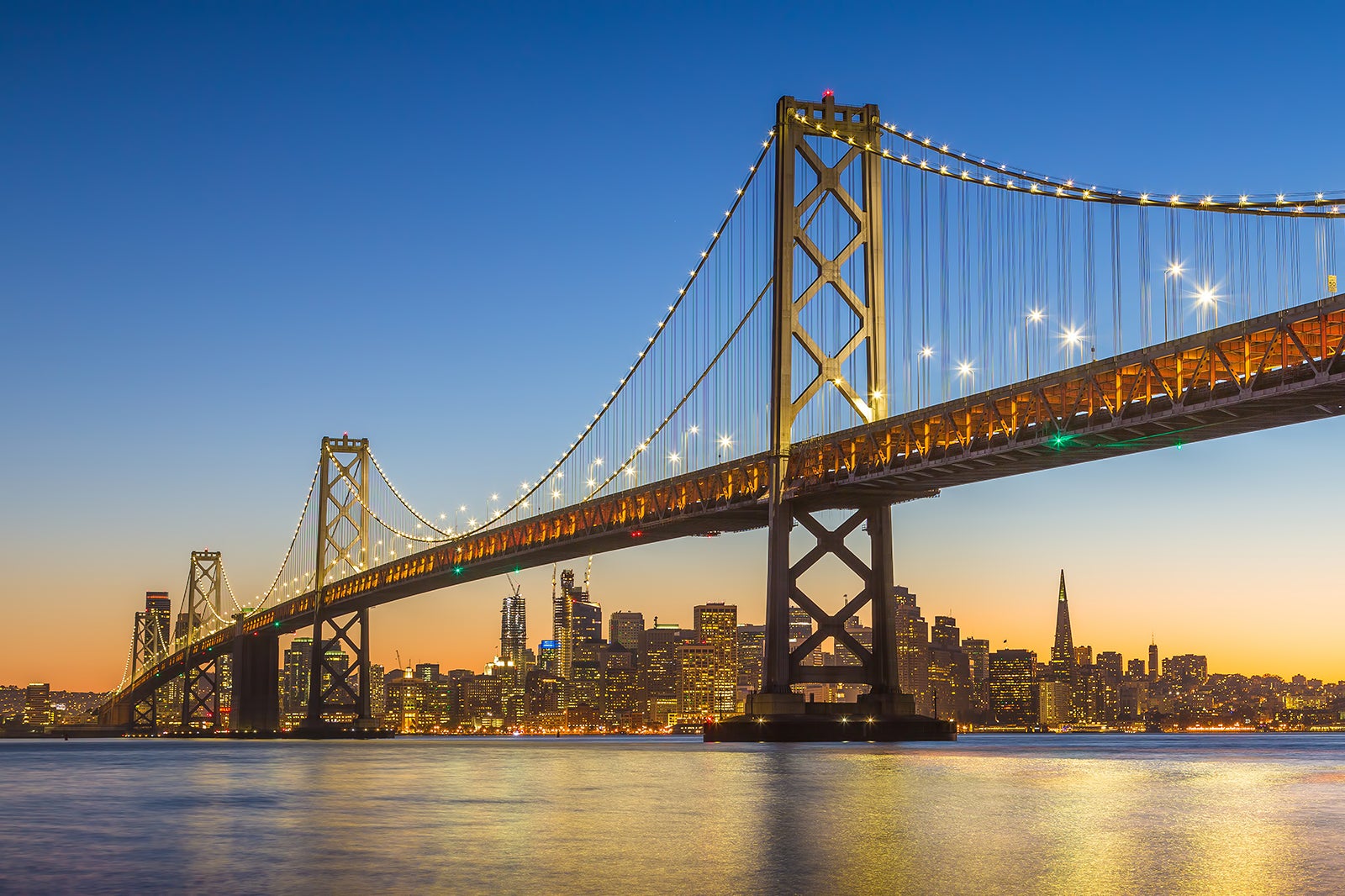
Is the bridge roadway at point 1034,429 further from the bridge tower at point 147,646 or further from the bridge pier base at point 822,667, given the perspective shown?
the bridge tower at point 147,646

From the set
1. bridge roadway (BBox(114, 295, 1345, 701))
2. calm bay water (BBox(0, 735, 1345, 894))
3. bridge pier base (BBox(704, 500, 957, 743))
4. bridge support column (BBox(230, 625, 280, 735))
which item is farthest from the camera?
bridge support column (BBox(230, 625, 280, 735))

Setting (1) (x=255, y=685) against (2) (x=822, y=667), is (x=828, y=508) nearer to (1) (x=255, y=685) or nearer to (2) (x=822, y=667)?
(2) (x=822, y=667)

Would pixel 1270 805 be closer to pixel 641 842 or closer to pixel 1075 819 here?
pixel 1075 819

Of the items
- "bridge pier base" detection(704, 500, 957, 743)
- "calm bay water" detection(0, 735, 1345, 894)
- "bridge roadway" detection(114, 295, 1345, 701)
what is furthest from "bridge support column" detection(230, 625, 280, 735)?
"calm bay water" detection(0, 735, 1345, 894)

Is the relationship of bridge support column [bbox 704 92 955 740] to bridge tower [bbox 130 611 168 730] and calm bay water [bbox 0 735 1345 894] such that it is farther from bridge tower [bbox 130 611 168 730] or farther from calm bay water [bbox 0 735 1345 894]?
bridge tower [bbox 130 611 168 730]

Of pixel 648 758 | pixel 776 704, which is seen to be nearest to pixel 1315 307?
pixel 776 704

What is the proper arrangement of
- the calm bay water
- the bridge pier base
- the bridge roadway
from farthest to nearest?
the bridge pier base, the bridge roadway, the calm bay water
